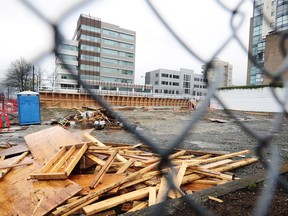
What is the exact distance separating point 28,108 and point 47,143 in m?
7.53

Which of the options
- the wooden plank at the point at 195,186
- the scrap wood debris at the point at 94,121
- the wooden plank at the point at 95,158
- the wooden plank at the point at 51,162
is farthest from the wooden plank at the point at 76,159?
the scrap wood debris at the point at 94,121

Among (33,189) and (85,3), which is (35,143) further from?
(85,3)

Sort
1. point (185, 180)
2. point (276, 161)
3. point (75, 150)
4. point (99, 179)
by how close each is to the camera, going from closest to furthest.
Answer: point (276, 161)
point (99, 179)
point (185, 180)
point (75, 150)

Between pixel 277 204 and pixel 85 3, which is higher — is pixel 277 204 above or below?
below

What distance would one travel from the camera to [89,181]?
3.31 m

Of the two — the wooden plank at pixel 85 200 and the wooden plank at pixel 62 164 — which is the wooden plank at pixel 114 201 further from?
the wooden plank at pixel 62 164

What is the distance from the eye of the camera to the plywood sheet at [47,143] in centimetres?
422

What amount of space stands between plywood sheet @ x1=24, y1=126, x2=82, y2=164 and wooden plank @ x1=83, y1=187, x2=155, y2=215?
5.73 feet

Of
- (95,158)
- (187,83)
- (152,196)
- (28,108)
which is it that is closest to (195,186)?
(152,196)

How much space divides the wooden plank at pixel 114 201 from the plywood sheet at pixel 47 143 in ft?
5.73

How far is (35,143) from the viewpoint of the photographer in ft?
16.3

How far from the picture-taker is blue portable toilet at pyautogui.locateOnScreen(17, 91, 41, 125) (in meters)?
11.1

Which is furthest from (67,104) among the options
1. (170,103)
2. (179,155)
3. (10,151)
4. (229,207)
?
(229,207)

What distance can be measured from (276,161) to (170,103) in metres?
30.3
